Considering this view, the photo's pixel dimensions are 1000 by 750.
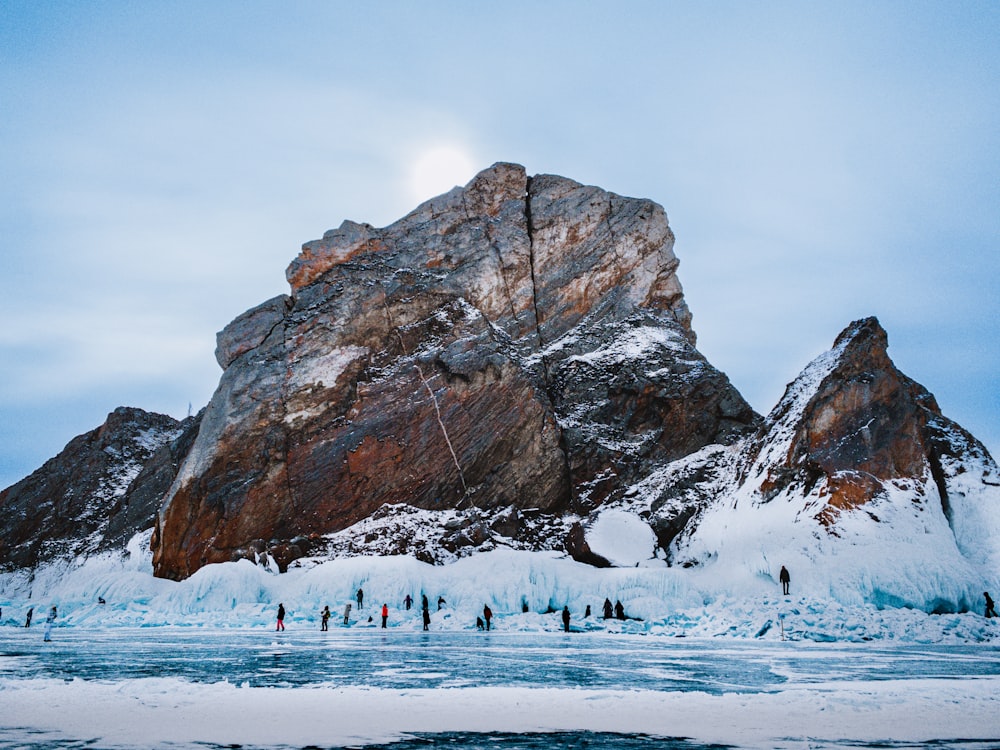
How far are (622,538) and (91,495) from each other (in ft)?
169

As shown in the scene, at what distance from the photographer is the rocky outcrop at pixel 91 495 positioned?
70.6 m

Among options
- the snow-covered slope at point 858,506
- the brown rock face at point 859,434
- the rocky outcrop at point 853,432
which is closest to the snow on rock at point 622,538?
the snow-covered slope at point 858,506

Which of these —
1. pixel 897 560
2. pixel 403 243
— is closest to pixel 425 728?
pixel 897 560

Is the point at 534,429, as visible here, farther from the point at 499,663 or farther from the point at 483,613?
the point at 499,663

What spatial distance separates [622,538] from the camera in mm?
49156

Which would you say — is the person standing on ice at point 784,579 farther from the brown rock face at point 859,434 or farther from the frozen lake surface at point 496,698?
the frozen lake surface at point 496,698

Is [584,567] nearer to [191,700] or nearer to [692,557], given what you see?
[692,557]

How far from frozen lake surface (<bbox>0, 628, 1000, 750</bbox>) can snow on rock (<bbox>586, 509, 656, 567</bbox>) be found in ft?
70.7

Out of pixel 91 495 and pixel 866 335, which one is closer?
pixel 866 335

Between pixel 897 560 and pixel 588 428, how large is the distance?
23.7 metres

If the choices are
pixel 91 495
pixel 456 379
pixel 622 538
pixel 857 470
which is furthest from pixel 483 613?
pixel 91 495

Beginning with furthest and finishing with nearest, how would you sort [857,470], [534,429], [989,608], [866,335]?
[534,429]
[866,335]
[857,470]
[989,608]

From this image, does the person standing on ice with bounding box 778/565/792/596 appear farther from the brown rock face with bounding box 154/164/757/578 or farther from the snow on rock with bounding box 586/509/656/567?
the brown rock face with bounding box 154/164/757/578

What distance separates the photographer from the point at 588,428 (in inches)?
2240
